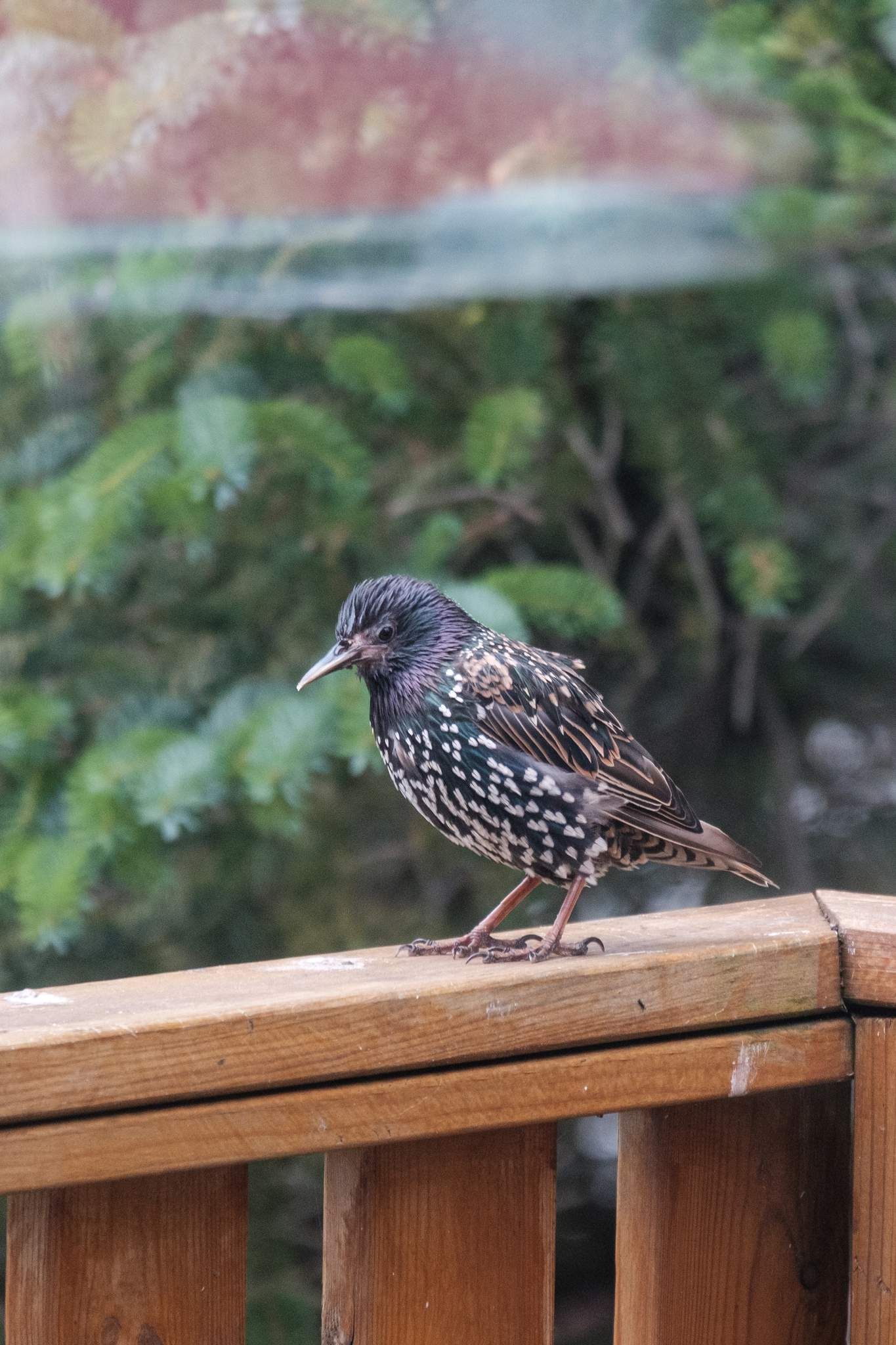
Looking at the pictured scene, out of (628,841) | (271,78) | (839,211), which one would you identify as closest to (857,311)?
(839,211)

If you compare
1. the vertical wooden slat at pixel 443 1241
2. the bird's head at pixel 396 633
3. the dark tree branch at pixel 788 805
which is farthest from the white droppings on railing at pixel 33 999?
the dark tree branch at pixel 788 805

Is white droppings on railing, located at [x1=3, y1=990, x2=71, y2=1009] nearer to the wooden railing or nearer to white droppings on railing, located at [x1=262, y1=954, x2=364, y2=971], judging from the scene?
the wooden railing

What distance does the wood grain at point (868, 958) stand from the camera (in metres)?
1.29

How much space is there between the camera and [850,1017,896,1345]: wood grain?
127 centimetres

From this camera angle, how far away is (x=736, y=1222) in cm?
131

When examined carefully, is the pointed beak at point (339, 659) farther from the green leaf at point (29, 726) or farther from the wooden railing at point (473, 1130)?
the green leaf at point (29, 726)

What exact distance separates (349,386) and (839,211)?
87cm

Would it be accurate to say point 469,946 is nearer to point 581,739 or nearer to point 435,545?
point 581,739

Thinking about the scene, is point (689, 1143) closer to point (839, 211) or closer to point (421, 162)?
point (421, 162)

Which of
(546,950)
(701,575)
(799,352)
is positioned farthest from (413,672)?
(701,575)

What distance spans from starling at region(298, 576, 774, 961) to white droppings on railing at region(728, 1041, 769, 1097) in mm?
388

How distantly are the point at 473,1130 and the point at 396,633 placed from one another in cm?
71

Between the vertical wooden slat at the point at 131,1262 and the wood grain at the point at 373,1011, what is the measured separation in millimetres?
85

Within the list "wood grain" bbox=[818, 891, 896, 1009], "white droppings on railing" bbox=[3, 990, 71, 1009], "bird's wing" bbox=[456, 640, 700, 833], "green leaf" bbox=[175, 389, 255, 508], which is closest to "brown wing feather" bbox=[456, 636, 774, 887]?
"bird's wing" bbox=[456, 640, 700, 833]
